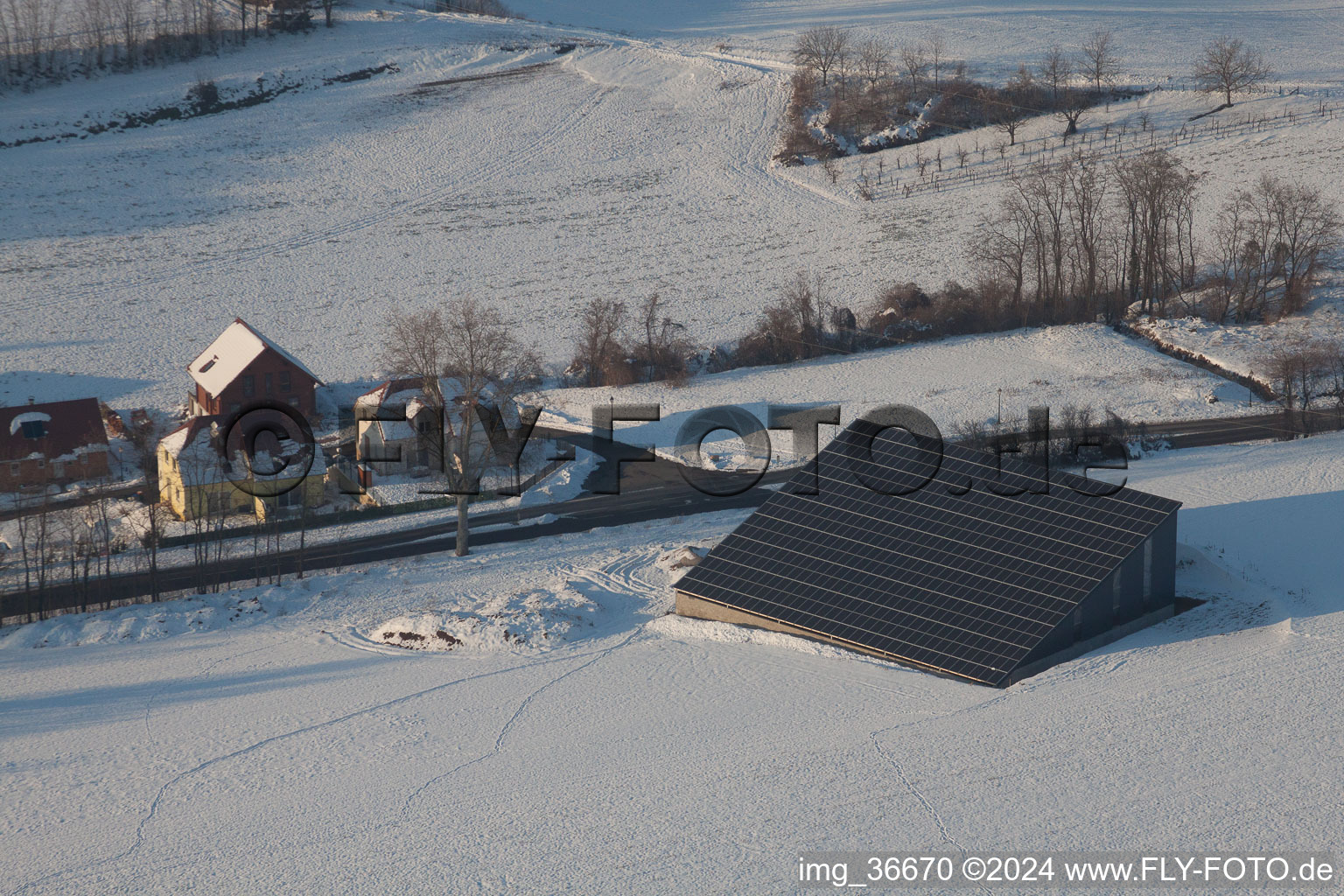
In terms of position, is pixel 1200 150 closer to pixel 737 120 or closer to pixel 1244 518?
pixel 737 120

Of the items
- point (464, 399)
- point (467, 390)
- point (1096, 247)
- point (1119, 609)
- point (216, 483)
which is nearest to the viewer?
point (1119, 609)

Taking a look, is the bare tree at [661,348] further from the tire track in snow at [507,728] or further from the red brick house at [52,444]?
the tire track in snow at [507,728]

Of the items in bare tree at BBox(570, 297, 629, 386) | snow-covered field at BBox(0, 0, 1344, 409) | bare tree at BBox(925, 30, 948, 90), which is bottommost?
bare tree at BBox(570, 297, 629, 386)

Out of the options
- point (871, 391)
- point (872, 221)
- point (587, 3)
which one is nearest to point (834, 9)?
point (587, 3)

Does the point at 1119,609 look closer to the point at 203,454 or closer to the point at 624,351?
the point at 203,454

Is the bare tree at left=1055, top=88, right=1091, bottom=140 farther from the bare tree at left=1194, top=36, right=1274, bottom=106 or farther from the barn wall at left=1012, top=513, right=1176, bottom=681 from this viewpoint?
the barn wall at left=1012, top=513, right=1176, bottom=681

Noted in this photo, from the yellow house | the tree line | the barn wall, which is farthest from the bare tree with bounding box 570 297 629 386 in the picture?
the barn wall

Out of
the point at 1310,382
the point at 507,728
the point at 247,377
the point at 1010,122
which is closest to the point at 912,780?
the point at 507,728
